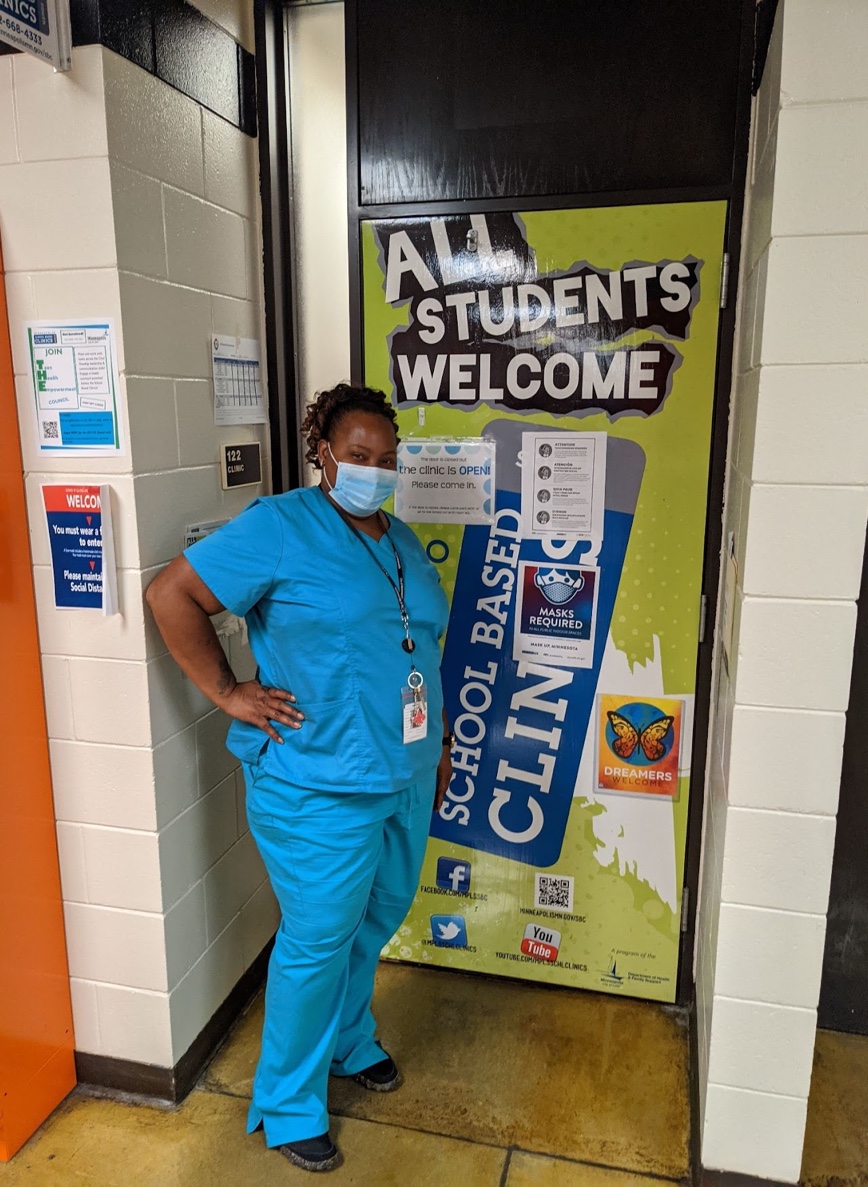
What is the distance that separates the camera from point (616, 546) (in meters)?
2.17

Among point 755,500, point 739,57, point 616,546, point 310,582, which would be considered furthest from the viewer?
point 616,546

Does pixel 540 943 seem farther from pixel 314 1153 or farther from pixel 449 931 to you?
pixel 314 1153

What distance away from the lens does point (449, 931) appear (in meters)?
2.46

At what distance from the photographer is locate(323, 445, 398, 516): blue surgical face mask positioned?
177cm

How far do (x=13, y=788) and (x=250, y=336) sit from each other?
3.84 ft

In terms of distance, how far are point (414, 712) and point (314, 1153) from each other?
94 centimetres

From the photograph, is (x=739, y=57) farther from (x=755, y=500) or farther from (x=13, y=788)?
(x=13, y=788)

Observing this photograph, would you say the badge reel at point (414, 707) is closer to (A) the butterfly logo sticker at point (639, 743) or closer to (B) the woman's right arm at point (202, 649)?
(B) the woman's right arm at point (202, 649)

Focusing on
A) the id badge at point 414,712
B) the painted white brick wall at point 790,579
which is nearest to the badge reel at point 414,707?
the id badge at point 414,712

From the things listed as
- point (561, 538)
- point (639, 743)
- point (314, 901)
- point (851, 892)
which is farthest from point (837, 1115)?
point (561, 538)

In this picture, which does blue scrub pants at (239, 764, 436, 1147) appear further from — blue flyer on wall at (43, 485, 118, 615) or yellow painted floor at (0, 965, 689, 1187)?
blue flyer on wall at (43, 485, 118, 615)

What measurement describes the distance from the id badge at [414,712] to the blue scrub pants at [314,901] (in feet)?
0.42

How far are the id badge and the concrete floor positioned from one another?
887 mm

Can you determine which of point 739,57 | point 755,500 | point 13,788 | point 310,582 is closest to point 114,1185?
point 13,788
